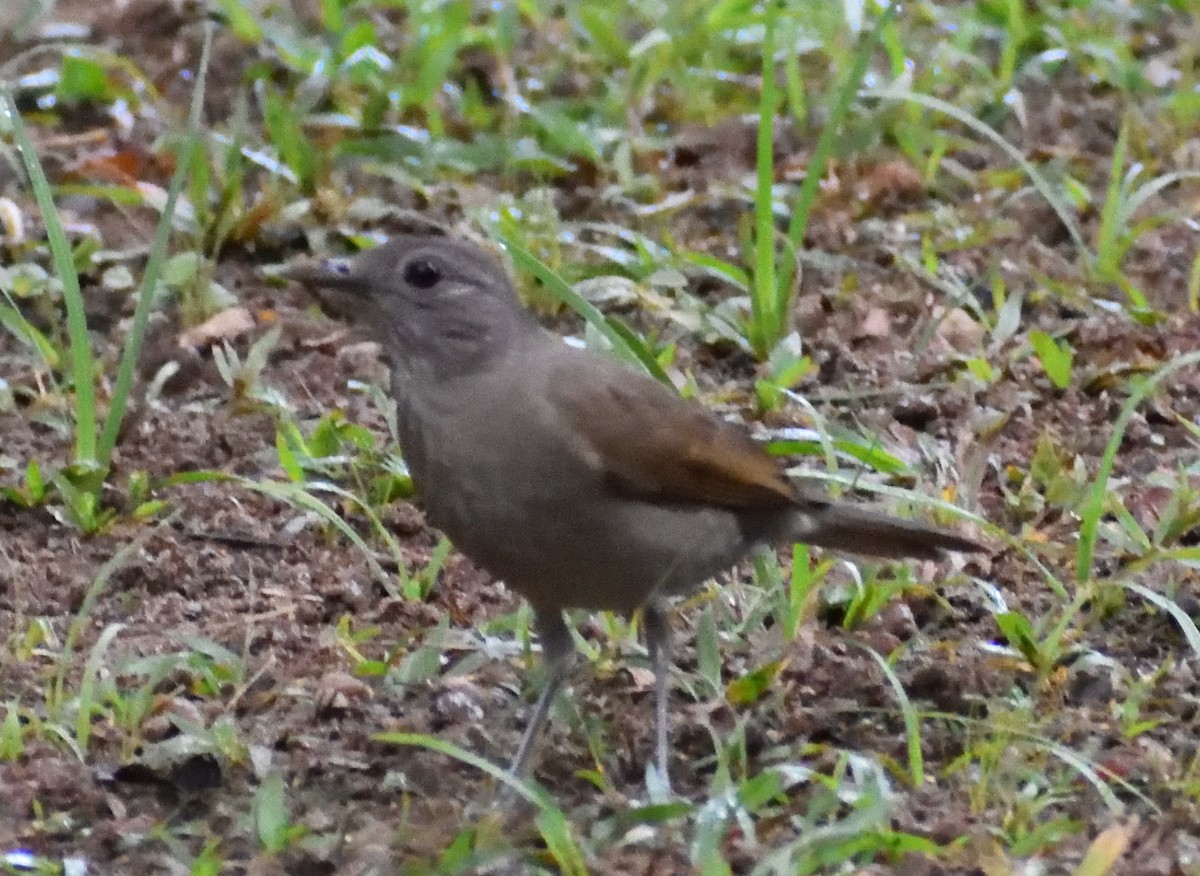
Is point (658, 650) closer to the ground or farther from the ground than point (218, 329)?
farther from the ground

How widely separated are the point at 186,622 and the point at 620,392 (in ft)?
4.06

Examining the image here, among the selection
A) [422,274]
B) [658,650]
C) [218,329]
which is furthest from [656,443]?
[218,329]

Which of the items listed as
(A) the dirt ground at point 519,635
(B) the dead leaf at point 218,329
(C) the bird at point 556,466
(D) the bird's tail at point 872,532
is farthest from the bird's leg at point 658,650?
(B) the dead leaf at point 218,329

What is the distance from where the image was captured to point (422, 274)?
13.5 feet

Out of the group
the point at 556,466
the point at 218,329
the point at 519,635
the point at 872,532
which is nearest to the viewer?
the point at 556,466

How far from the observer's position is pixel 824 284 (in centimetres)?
623

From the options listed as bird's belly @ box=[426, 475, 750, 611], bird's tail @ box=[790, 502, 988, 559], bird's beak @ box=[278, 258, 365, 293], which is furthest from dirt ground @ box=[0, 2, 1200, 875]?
bird's beak @ box=[278, 258, 365, 293]

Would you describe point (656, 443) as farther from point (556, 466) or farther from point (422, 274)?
point (422, 274)

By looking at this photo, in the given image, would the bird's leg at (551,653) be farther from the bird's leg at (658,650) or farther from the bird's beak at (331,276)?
the bird's beak at (331,276)

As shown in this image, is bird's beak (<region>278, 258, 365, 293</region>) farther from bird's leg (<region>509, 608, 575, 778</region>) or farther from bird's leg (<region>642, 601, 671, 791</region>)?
bird's leg (<region>642, 601, 671, 791</region>)

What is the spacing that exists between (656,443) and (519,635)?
2.32 feet

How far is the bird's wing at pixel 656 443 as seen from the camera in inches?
155

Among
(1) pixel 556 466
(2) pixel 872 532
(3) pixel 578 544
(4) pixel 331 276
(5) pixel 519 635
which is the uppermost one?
(4) pixel 331 276

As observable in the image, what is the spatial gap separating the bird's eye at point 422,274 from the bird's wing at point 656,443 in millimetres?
333
